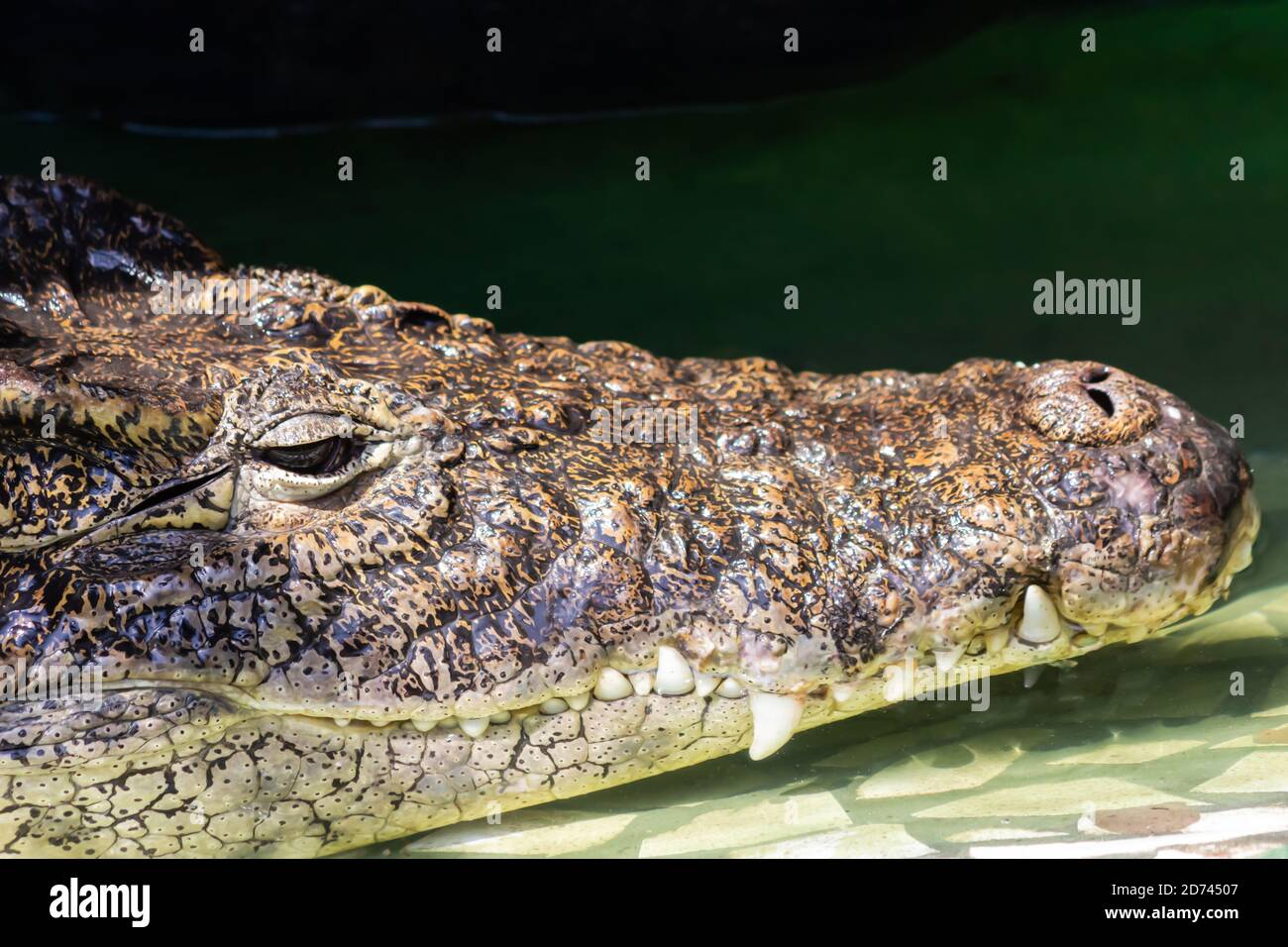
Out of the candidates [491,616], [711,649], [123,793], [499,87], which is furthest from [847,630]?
[499,87]

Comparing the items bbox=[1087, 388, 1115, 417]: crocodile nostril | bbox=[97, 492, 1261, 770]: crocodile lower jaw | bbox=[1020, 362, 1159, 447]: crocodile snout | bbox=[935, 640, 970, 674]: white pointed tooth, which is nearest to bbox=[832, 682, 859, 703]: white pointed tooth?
bbox=[97, 492, 1261, 770]: crocodile lower jaw

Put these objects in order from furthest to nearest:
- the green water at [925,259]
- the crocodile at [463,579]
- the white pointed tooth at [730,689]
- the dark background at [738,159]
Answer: the dark background at [738,159]
the green water at [925,259]
the white pointed tooth at [730,689]
the crocodile at [463,579]

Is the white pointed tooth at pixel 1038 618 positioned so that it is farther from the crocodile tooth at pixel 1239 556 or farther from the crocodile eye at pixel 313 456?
the crocodile eye at pixel 313 456

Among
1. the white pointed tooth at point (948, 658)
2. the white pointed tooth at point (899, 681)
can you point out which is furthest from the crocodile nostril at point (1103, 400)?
the white pointed tooth at point (899, 681)

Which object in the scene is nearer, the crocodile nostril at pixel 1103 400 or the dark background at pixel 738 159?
the crocodile nostril at pixel 1103 400

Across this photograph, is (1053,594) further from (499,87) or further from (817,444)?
(499,87)

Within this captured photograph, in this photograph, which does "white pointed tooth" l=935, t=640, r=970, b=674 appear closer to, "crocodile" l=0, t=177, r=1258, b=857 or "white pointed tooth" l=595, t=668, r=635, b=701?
"crocodile" l=0, t=177, r=1258, b=857
